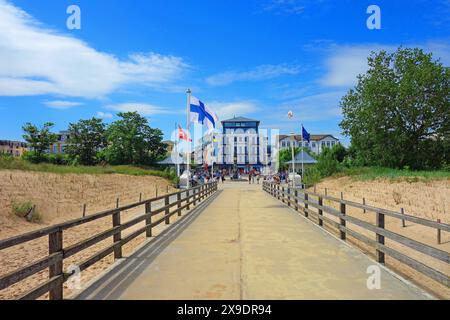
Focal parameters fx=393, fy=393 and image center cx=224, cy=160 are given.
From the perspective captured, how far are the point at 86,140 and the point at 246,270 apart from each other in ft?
242

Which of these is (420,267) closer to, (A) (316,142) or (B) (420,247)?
(B) (420,247)

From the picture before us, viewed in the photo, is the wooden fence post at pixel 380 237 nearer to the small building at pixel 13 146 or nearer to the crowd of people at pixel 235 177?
the crowd of people at pixel 235 177

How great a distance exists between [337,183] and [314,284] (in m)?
33.7

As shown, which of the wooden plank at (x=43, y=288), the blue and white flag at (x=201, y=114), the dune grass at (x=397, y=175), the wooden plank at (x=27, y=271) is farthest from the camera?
the dune grass at (x=397, y=175)

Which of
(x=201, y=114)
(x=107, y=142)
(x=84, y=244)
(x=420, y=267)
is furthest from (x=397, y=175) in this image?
(x=107, y=142)

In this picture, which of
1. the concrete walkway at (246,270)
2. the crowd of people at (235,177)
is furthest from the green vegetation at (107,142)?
the concrete walkway at (246,270)

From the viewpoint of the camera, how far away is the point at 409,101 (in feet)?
139

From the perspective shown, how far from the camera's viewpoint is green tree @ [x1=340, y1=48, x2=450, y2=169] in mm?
42438

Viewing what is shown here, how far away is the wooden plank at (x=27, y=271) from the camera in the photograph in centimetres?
391

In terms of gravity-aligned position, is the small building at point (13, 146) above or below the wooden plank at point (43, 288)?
above

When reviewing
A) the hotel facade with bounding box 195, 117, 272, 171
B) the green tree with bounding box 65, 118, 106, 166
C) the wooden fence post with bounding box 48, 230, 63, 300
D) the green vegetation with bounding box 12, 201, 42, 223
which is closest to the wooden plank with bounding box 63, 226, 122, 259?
the wooden fence post with bounding box 48, 230, 63, 300

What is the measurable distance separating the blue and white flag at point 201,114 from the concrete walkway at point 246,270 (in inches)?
571

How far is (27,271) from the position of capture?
4.26m
